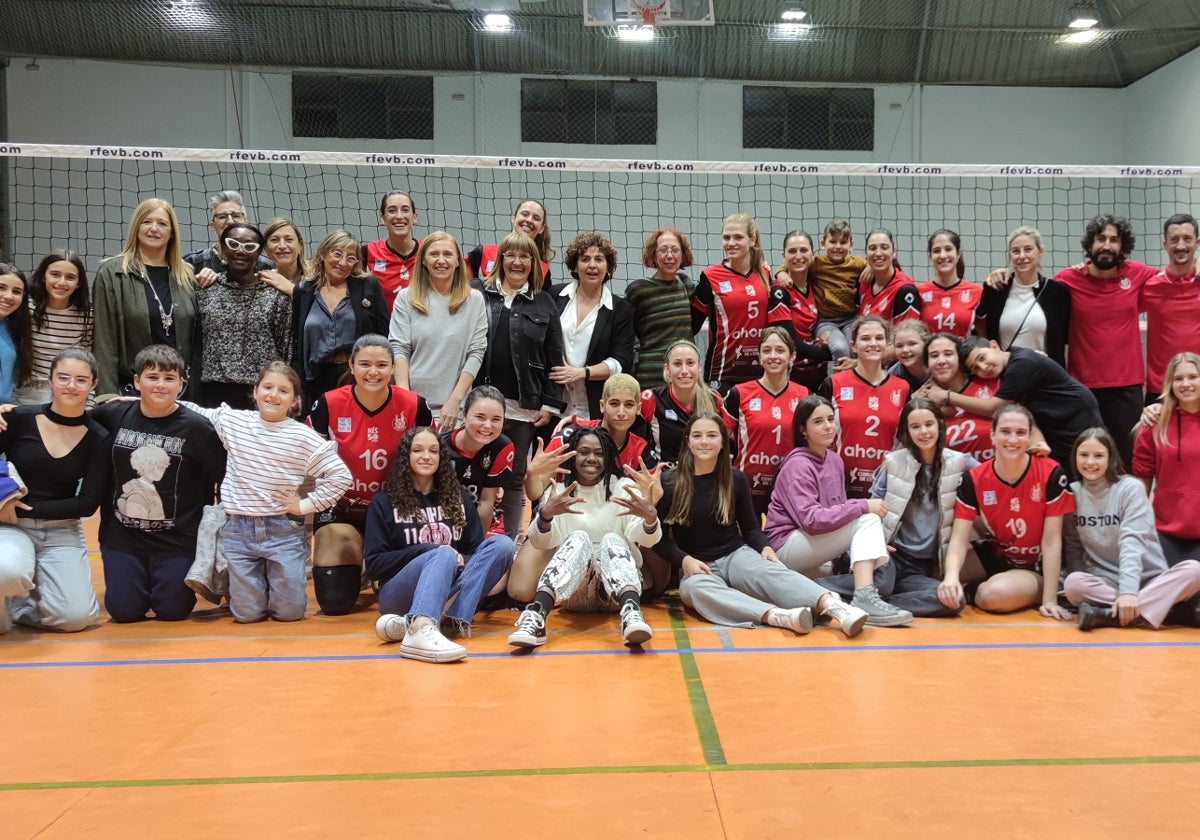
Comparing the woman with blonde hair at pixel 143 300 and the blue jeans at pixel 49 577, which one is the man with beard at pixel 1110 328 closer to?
the woman with blonde hair at pixel 143 300

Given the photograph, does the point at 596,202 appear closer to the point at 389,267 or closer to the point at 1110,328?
the point at 389,267

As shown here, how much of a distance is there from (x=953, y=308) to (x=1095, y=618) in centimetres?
225

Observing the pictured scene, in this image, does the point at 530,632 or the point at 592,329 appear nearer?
the point at 530,632

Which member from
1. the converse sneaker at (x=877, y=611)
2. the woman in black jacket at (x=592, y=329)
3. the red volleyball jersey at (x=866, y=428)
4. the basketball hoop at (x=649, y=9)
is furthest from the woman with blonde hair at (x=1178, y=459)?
the basketball hoop at (x=649, y=9)

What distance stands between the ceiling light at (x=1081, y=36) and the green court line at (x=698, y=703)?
13.4 m

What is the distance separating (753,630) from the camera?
4.75 metres

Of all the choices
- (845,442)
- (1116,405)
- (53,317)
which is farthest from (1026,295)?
(53,317)

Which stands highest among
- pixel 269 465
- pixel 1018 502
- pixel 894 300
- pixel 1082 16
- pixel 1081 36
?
pixel 1082 16

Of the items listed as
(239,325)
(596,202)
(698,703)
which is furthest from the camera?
(596,202)

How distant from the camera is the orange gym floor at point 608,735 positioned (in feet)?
9.02

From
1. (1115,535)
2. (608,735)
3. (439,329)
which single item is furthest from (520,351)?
(1115,535)

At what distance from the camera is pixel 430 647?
13.9 ft

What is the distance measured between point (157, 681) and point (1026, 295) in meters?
5.38

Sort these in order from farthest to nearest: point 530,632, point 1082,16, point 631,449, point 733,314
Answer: point 1082,16 < point 733,314 < point 631,449 < point 530,632
